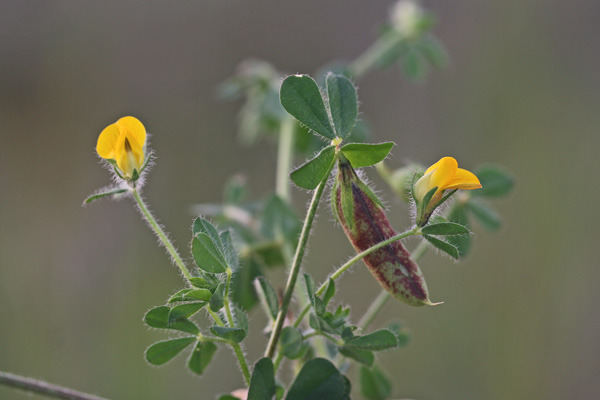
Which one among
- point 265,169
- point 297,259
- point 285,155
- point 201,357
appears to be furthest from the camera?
point 265,169

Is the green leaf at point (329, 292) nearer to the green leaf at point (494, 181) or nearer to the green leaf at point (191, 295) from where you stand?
the green leaf at point (191, 295)

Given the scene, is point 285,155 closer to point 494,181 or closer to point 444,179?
point 494,181

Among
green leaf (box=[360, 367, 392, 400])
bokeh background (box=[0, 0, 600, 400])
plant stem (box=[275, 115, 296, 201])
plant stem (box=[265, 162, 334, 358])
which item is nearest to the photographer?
plant stem (box=[265, 162, 334, 358])

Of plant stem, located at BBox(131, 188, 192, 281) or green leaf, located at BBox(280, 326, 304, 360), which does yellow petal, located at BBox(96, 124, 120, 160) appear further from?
green leaf, located at BBox(280, 326, 304, 360)

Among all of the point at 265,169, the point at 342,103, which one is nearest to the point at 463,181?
the point at 342,103

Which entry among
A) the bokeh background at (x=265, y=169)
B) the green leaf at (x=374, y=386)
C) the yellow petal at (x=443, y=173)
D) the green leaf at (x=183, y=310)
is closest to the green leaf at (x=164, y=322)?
the green leaf at (x=183, y=310)

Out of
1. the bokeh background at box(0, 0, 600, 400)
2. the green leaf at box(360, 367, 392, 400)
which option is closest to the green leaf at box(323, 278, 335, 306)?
the green leaf at box(360, 367, 392, 400)
